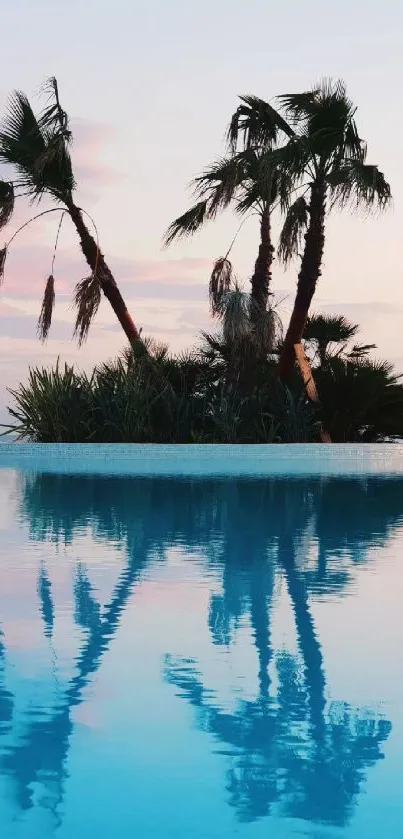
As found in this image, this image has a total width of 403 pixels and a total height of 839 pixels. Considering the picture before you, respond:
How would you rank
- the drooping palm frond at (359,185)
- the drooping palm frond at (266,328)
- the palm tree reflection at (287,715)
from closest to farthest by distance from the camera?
the palm tree reflection at (287,715) → the drooping palm frond at (359,185) → the drooping palm frond at (266,328)

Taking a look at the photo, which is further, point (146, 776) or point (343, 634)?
point (343, 634)

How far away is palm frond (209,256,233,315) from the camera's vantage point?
18.7m

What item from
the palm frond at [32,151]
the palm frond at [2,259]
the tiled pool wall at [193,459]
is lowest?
the tiled pool wall at [193,459]

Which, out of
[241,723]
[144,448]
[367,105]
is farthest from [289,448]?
[241,723]

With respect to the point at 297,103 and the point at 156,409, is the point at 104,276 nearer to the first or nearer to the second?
the point at 156,409

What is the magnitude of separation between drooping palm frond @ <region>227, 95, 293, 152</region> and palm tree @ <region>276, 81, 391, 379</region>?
23cm

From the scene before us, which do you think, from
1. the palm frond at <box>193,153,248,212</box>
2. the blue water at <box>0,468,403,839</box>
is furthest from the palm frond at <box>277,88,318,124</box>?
the blue water at <box>0,468,403,839</box>

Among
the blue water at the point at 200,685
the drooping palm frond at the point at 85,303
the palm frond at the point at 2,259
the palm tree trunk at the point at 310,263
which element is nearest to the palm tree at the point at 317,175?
the palm tree trunk at the point at 310,263

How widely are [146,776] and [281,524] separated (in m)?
6.65

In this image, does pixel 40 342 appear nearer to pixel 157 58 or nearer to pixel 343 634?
pixel 157 58

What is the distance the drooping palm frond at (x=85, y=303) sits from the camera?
18.8m

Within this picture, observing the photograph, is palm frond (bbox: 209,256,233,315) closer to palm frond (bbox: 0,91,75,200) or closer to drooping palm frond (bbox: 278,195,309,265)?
drooping palm frond (bbox: 278,195,309,265)

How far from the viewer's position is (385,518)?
10.7 m

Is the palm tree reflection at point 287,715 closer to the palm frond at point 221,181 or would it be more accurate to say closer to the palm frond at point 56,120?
the palm frond at point 221,181
